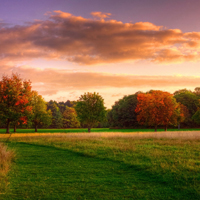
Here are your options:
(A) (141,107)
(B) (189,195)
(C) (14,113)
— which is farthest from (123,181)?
(A) (141,107)

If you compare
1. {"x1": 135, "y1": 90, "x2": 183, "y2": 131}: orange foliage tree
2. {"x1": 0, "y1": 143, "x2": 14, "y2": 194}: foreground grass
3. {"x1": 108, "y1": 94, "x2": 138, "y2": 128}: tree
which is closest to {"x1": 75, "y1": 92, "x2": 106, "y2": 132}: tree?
{"x1": 135, "y1": 90, "x2": 183, "y2": 131}: orange foliage tree

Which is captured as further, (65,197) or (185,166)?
(185,166)

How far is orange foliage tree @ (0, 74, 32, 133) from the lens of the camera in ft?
117

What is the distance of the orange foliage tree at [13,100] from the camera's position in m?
35.6

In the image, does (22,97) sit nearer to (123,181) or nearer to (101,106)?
(101,106)

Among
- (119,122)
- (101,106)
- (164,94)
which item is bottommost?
(119,122)

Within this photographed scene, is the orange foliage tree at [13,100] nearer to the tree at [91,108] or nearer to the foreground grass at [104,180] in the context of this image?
the tree at [91,108]

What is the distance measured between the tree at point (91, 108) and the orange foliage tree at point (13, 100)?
961cm

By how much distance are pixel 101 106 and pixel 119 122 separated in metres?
39.9

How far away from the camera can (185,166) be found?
32.8ft

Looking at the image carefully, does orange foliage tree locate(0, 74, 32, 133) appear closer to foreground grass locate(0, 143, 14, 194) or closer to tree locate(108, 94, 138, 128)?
foreground grass locate(0, 143, 14, 194)

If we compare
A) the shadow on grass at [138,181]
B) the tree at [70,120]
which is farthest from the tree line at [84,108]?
the tree at [70,120]

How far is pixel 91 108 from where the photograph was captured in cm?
4150

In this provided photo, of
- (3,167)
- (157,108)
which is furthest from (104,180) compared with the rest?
(157,108)
